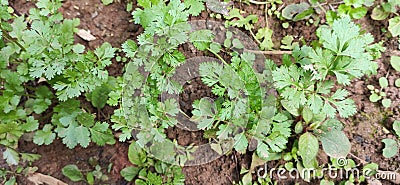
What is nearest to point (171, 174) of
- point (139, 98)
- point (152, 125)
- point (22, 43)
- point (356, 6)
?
point (152, 125)

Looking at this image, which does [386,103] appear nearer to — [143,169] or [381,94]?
[381,94]

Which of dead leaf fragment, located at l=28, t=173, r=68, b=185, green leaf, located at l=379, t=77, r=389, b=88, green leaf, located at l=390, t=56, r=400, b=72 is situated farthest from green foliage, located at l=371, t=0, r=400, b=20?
dead leaf fragment, located at l=28, t=173, r=68, b=185

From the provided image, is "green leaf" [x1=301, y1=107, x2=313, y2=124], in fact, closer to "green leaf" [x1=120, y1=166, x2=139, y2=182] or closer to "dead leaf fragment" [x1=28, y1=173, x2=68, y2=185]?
"green leaf" [x1=120, y1=166, x2=139, y2=182]

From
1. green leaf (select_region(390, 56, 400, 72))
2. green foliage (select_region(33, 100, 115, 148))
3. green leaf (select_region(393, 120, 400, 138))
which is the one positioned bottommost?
green foliage (select_region(33, 100, 115, 148))

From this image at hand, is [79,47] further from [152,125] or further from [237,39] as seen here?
[237,39]

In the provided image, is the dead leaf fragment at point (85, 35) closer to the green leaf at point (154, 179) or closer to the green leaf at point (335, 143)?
Result: the green leaf at point (154, 179)
